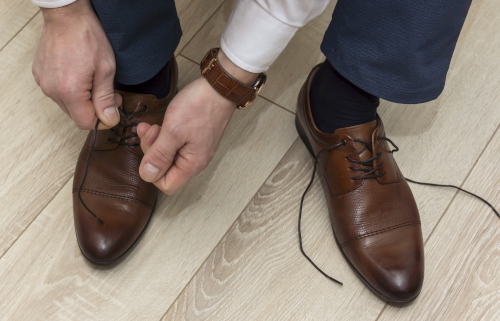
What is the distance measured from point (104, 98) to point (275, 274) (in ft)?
1.23

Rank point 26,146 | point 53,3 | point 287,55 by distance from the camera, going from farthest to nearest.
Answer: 1. point 287,55
2. point 26,146
3. point 53,3

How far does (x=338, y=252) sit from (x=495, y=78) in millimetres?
475

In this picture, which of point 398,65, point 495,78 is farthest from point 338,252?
point 495,78

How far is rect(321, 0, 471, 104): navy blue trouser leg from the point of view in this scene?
68 cm

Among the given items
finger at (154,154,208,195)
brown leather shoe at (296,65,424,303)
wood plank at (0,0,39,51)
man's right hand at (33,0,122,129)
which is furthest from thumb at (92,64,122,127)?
wood plank at (0,0,39,51)

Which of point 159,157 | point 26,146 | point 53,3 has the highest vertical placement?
point 53,3

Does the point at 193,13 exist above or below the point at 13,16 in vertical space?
above

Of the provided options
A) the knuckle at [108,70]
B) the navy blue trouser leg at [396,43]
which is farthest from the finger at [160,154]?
the navy blue trouser leg at [396,43]

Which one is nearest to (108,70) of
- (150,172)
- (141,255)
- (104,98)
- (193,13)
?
(104,98)

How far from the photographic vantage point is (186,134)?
750 mm

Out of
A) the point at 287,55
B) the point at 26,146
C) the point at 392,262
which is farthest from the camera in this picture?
the point at 287,55

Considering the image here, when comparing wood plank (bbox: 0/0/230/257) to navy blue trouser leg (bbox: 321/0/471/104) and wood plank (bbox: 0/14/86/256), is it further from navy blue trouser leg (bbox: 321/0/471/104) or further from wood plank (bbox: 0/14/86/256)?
navy blue trouser leg (bbox: 321/0/471/104)

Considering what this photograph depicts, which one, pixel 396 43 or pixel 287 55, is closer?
pixel 396 43

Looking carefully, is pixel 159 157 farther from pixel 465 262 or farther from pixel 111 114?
pixel 465 262
